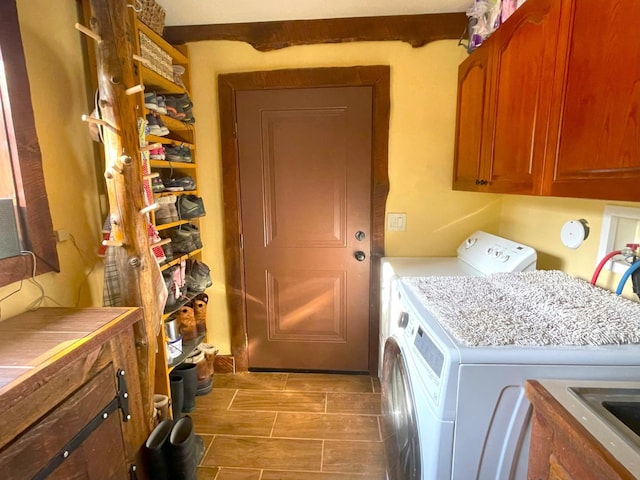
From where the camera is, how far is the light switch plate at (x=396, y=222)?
6.93 feet

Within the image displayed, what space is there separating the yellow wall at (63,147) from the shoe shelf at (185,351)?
505 mm

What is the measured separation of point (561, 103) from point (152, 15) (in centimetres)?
184

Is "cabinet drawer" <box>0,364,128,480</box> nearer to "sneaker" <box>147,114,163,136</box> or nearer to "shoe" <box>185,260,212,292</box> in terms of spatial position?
"shoe" <box>185,260,212,292</box>

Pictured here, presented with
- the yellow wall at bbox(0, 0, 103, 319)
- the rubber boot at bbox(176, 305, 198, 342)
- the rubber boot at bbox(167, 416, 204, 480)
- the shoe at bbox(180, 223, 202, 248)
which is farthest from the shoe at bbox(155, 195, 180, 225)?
the rubber boot at bbox(167, 416, 204, 480)

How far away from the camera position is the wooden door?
2.03m

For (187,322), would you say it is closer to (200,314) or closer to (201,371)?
(200,314)

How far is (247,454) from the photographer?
1.64 meters

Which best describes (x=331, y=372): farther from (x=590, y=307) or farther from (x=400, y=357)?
(x=590, y=307)

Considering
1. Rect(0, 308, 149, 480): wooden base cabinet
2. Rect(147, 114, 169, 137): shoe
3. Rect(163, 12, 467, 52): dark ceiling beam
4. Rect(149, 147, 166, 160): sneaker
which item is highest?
Rect(163, 12, 467, 52): dark ceiling beam

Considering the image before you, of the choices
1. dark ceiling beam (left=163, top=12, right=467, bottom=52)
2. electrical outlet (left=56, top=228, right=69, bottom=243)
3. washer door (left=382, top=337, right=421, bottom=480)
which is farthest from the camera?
dark ceiling beam (left=163, top=12, right=467, bottom=52)

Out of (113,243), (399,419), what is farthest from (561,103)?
(113,243)

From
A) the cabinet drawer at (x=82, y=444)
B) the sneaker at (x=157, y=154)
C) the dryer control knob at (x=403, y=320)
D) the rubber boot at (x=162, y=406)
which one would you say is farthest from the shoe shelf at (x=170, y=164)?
the dryer control knob at (x=403, y=320)

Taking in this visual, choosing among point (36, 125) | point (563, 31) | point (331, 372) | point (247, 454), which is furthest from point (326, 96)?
point (247, 454)

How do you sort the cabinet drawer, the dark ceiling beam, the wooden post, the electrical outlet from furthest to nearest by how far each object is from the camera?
the dark ceiling beam
the electrical outlet
the wooden post
the cabinet drawer
